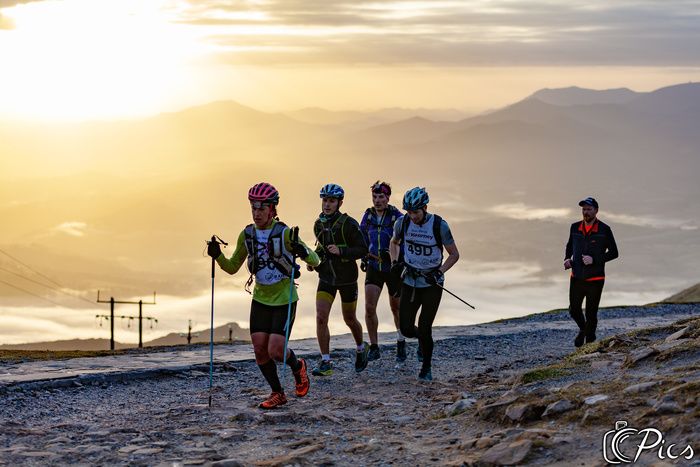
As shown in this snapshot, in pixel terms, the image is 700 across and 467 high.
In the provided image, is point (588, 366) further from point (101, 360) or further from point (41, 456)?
point (101, 360)

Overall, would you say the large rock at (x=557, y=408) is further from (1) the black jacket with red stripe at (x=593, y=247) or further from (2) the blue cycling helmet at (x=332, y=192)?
(1) the black jacket with red stripe at (x=593, y=247)

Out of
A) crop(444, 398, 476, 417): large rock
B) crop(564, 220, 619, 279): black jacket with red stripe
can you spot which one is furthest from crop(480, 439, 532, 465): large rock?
crop(564, 220, 619, 279): black jacket with red stripe

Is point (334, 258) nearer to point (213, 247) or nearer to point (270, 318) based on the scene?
point (270, 318)

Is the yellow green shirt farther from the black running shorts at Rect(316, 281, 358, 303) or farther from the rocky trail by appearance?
the black running shorts at Rect(316, 281, 358, 303)

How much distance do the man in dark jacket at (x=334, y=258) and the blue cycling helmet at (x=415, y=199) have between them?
804 mm

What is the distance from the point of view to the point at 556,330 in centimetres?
2162

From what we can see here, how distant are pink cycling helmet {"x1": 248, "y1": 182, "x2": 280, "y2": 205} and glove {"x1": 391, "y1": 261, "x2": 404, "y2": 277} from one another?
2.59 m

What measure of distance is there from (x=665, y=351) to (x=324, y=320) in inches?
174

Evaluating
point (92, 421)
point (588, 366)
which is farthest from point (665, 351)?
point (92, 421)

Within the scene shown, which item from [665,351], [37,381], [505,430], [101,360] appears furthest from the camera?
[101,360]

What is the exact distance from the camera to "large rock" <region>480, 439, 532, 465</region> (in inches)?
337

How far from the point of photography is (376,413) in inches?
454

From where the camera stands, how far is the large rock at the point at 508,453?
8562 mm

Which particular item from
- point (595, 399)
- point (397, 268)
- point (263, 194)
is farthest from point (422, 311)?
point (595, 399)
